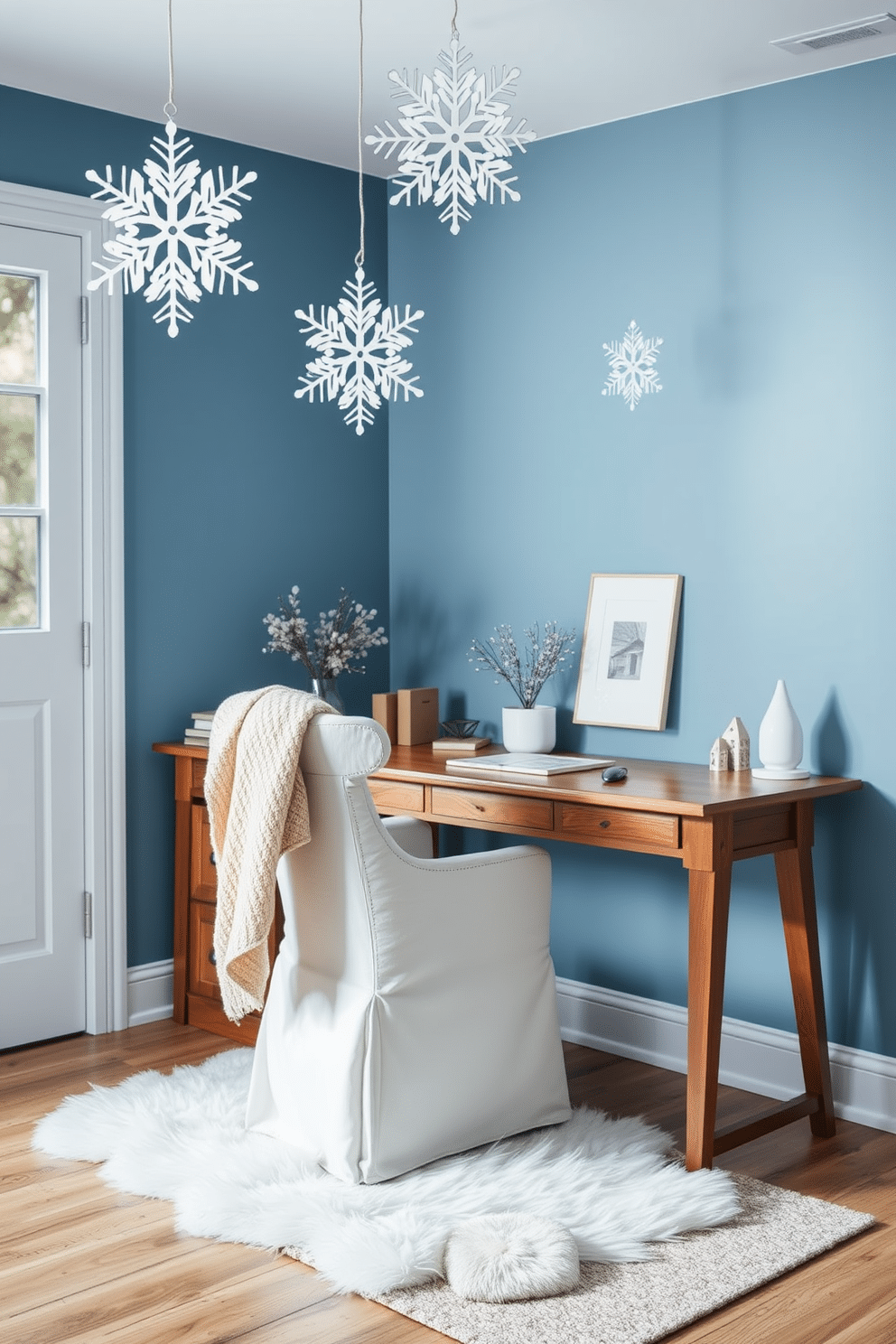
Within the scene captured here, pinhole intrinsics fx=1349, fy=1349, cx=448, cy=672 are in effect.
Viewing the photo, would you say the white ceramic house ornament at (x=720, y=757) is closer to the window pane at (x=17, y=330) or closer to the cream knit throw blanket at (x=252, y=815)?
the cream knit throw blanket at (x=252, y=815)

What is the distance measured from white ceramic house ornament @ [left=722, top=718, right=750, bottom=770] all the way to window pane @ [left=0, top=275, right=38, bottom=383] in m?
2.05

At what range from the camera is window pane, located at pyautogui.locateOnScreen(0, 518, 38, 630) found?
357cm

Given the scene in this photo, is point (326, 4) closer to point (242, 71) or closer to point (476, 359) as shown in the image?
point (242, 71)

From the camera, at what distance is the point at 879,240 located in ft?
10.2

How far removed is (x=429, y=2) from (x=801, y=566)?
154 cm

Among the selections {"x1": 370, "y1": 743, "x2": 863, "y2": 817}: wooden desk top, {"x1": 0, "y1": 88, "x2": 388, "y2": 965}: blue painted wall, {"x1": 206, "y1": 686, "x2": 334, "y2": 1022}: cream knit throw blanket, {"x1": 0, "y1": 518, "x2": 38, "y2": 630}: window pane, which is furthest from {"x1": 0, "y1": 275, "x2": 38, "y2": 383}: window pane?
{"x1": 370, "y1": 743, "x2": 863, "y2": 817}: wooden desk top

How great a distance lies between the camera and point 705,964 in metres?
2.78

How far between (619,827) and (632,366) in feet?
4.50

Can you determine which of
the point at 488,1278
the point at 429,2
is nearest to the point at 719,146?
the point at 429,2

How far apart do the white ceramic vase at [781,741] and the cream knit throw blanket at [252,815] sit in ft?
3.53

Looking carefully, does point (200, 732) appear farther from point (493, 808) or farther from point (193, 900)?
point (493, 808)

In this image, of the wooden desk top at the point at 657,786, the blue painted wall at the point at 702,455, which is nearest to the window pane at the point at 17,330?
the blue painted wall at the point at 702,455

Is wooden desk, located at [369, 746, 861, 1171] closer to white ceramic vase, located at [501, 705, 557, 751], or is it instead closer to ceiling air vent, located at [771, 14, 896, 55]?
white ceramic vase, located at [501, 705, 557, 751]

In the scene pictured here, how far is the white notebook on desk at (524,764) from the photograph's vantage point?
3.26m
